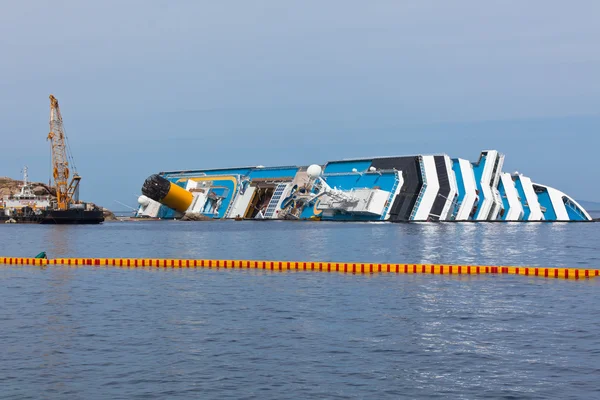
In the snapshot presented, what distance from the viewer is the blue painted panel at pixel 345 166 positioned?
4513 inches

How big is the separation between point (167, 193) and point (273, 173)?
1880cm

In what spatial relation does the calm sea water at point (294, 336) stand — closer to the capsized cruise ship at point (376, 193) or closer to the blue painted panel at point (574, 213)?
the capsized cruise ship at point (376, 193)

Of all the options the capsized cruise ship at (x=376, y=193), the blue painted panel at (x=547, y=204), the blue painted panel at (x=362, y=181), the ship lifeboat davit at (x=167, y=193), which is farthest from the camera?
the ship lifeboat davit at (x=167, y=193)

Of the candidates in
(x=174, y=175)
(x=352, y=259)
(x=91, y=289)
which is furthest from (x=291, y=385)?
(x=174, y=175)

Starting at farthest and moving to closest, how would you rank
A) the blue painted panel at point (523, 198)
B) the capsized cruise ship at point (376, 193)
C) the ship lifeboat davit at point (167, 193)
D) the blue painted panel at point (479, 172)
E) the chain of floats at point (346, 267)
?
the ship lifeboat davit at point (167, 193) < the blue painted panel at point (523, 198) < the blue painted panel at point (479, 172) < the capsized cruise ship at point (376, 193) < the chain of floats at point (346, 267)

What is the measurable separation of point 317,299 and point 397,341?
875cm

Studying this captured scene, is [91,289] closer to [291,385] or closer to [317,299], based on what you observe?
[317,299]

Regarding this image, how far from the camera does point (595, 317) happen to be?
26078 millimetres

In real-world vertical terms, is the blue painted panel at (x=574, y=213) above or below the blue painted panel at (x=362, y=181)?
below

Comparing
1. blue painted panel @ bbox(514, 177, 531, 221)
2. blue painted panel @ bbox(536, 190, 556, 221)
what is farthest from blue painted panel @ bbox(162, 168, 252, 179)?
blue painted panel @ bbox(536, 190, 556, 221)

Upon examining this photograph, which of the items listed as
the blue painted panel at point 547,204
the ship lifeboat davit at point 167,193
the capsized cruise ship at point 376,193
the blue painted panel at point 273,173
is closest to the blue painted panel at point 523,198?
the capsized cruise ship at point 376,193

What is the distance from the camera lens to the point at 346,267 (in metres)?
42.9

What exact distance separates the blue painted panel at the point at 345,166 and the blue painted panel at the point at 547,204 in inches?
1184

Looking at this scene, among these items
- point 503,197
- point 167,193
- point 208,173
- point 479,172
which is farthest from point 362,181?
point 208,173
